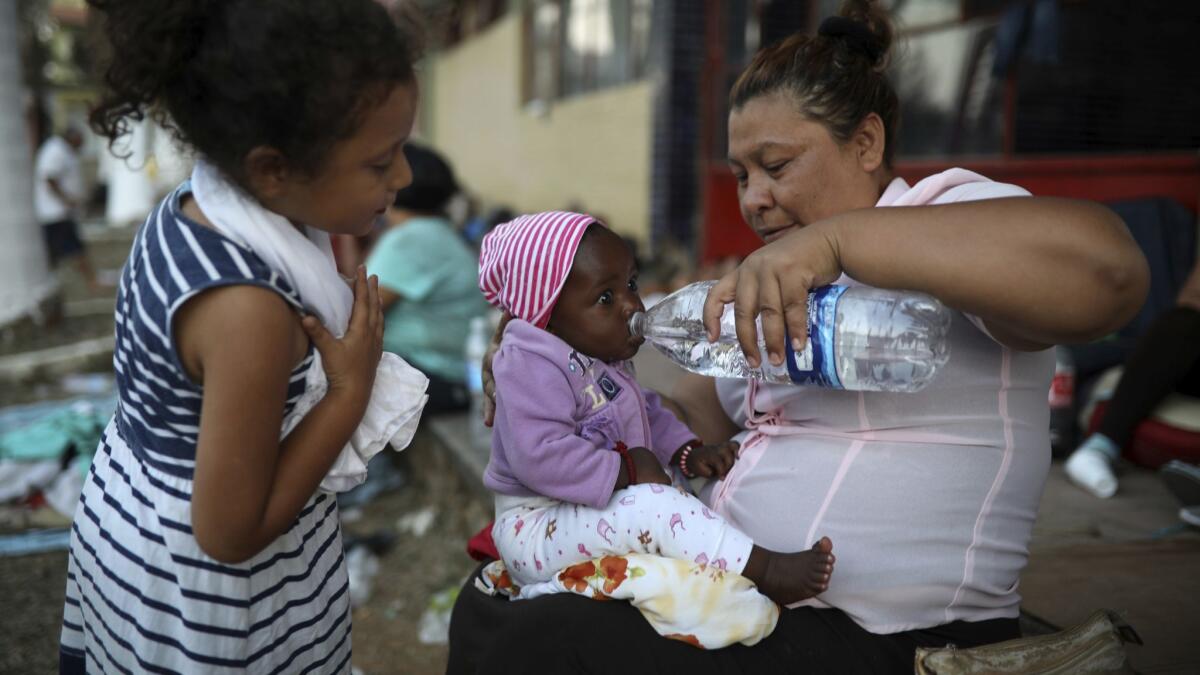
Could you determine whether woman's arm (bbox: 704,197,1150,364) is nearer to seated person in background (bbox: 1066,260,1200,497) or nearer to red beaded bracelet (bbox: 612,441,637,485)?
red beaded bracelet (bbox: 612,441,637,485)

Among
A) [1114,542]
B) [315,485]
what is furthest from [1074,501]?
[315,485]

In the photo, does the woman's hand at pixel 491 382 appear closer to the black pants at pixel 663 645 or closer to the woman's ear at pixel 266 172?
the black pants at pixel 663 645

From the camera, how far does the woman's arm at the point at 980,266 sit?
1.31m

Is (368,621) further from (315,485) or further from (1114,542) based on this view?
(1114,542)

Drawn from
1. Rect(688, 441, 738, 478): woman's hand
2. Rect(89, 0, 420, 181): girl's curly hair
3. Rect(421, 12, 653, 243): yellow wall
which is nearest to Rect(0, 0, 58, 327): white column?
Rect(421, 12, 653, 243): yellow wall

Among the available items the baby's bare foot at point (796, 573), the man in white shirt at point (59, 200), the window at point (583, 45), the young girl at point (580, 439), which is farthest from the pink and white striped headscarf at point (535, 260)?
the man in white shirt at point (59, 200)

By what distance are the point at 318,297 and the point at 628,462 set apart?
2.17 feet

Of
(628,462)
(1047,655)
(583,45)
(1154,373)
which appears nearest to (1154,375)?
(1154,373)

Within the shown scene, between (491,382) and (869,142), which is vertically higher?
(869,142)

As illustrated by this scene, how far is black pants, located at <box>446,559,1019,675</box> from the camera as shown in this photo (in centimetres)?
153

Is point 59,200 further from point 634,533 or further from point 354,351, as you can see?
point 634,533

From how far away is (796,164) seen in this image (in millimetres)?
1879

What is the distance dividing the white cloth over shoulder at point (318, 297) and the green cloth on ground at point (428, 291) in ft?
10.6

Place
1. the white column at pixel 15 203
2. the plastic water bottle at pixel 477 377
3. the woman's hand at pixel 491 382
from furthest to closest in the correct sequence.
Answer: the white column at pixel 15 203 → the plastic water bottle at pixel 477 377 → the woman's hand at pixel 491 382
